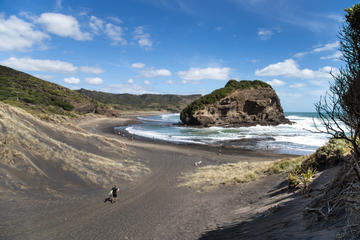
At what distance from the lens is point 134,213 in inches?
440

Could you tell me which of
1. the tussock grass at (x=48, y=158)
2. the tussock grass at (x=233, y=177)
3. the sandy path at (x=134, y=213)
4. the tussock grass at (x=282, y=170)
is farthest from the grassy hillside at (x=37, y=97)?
the tussock grass at (x=233, y=177)

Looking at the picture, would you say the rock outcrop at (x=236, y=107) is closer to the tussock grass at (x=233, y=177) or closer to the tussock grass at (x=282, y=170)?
the tussock grass at (x=282, y=170)

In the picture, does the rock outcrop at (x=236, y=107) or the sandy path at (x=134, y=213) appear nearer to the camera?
the sandy path at (x=134, y=213)

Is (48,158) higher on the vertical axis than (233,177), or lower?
higher

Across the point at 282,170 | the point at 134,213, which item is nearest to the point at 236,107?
the point at 282,170

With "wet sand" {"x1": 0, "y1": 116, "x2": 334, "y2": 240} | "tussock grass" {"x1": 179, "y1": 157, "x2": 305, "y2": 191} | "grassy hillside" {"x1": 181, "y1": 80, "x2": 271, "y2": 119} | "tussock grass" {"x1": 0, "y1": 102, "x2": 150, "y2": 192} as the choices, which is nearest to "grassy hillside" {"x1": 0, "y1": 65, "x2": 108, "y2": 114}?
"grassy hillside" {"x1": 181, "y1": 80, "x2": 271, "y2": 119}

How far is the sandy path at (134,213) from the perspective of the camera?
8.97m

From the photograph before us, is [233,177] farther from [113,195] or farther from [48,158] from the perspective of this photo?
[48,158]

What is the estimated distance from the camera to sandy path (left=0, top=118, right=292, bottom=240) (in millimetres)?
8969

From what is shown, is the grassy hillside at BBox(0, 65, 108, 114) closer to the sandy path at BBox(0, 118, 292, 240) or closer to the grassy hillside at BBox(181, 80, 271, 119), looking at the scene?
the grassy hillside at BBox(181, 80, 271, 119)

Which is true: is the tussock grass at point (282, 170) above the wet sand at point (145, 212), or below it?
above

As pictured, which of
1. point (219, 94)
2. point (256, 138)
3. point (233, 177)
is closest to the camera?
point (233, 177)

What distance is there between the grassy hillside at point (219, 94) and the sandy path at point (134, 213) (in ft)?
170

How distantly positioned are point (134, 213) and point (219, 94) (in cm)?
6090
